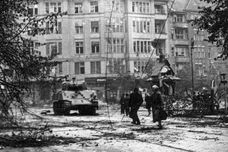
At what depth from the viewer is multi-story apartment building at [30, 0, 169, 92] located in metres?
62.6

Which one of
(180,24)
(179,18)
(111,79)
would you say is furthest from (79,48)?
(179,18)

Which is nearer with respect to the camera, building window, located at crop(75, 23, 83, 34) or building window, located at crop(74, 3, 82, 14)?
building window, located at crop(75, 23, 83, 34)

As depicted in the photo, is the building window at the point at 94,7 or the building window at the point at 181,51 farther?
the building window at the point at 181,51

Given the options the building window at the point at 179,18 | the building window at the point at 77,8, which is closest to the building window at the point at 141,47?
the building window at the point at 77,8

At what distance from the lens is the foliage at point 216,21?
59.8ft

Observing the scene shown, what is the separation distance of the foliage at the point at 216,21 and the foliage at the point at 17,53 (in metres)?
9.22

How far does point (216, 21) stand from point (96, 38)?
1805 inches

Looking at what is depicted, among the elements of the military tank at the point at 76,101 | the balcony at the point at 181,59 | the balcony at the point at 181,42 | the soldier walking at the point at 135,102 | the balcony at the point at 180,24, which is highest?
the balcony at the point at 180,24

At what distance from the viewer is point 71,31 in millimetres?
63906

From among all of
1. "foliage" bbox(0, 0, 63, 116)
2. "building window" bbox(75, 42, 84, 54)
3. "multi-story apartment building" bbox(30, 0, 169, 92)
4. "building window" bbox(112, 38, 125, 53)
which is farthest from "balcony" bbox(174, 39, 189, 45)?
"foliage" bbox(0, 0, 63, 116)

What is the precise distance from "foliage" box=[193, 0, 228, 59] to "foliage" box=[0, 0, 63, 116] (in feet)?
30.2

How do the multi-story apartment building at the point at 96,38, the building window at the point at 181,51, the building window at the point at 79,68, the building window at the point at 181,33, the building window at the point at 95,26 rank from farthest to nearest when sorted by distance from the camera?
the building window at the point at 181,33 < the building window at the point at 181,51 < the building window at the point at 95,26 < the building window at the point at 79,68 < the multi-story apartment building at the point at 96,38

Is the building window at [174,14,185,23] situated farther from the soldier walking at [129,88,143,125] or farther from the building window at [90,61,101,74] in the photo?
the soldier walking at [129,88,143,125]

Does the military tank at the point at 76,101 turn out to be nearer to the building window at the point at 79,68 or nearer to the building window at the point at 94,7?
the building window at the point at 79,68
